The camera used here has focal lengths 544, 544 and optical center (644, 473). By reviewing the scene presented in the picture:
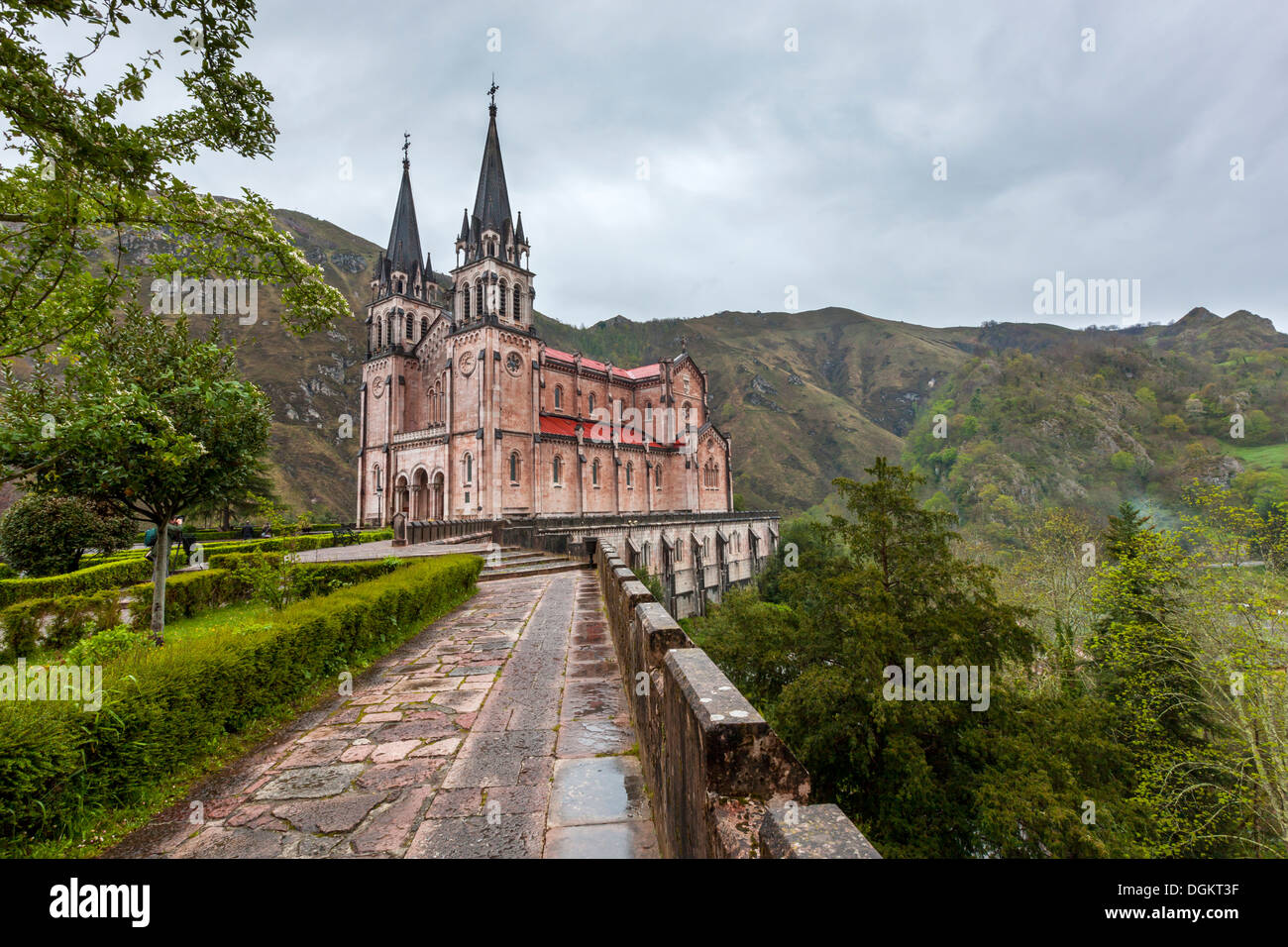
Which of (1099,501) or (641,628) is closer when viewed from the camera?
(641,628)

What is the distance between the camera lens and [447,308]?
44.2 m

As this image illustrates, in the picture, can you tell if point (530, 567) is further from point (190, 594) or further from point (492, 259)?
point (492, 259)

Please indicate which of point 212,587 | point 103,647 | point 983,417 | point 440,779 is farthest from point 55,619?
point 983,417

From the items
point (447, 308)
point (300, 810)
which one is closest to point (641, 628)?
point (300, 810)

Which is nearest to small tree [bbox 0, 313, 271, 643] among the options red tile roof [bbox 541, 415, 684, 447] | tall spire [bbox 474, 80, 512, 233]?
red tile roof [bbox 541, 415, 684, 447]

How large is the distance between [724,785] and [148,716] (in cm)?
387

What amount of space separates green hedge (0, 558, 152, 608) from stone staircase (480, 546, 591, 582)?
810 centimetres

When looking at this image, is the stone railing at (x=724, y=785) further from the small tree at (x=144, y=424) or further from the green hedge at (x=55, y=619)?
the green hedge at (x=55, y=619)

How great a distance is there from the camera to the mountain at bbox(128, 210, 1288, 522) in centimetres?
7450

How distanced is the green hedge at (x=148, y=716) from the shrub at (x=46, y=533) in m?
14.1

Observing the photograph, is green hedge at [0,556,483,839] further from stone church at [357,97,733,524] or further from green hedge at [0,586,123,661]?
stone church at [357,97,733,524]
